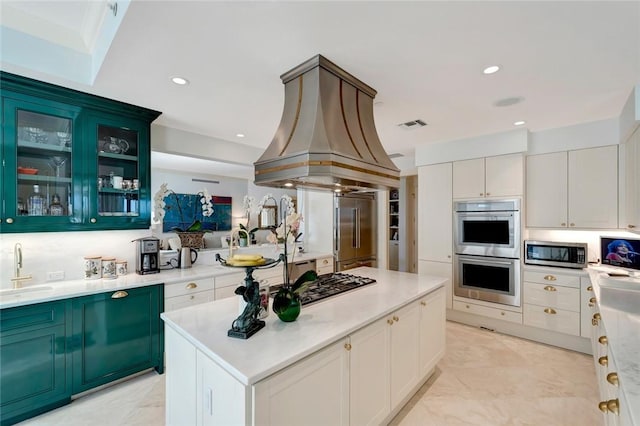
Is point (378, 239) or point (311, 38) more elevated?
point (311, 38)

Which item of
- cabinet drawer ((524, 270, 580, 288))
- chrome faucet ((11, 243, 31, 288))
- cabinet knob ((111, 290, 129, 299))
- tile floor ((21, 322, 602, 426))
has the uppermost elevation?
chrome faucet ((11, 243, 31, 288))

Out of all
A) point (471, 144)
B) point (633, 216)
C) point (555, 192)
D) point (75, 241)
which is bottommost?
point (75, 241)

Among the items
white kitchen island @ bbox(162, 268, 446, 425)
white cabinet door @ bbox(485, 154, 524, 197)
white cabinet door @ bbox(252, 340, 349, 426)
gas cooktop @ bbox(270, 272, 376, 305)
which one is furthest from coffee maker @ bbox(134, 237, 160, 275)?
white cabinet door @ bbox(485, 154, 524, 197)

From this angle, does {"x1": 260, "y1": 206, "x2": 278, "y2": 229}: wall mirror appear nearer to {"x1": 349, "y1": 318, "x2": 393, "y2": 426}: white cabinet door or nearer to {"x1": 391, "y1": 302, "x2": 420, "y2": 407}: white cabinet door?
{"x1": 391, "y1": 302, "x2": 420, "y2": 407}: white cabinet door

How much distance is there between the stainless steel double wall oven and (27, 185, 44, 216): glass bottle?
14.5 feet

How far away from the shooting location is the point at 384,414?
6.11ft

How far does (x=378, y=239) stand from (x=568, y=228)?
255 centimetres

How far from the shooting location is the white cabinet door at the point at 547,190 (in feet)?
10.9

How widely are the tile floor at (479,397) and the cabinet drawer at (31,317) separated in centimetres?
70

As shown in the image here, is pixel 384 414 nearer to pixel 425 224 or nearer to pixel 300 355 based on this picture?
pixel 300 355

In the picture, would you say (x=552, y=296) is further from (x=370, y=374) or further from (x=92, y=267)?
(x=92, y=267)

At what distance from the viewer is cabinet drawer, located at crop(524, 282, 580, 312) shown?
10.3ft

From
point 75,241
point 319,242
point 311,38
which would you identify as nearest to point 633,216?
point 311,38

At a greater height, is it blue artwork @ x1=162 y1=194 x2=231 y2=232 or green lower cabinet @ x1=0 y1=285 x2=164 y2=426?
blue artwork @ x1=162 y1=194 x2=231 y2=232
